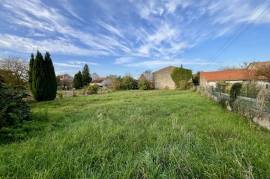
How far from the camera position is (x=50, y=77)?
17.5m

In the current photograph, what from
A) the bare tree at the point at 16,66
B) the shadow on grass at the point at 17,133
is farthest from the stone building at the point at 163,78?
the shadow on grass at the point at 17,133

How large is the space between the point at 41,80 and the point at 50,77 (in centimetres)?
90

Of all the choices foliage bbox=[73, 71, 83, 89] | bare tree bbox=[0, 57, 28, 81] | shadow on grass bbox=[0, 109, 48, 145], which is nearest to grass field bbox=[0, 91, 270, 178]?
shadow on grass bbox=[0, 109, 48, 145]

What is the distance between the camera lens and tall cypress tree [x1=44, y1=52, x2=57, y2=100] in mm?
17161

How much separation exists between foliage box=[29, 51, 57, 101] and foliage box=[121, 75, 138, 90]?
2209 cm

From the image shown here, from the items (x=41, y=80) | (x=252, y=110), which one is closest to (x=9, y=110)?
(x=252, y=110)

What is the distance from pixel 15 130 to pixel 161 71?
42754mm

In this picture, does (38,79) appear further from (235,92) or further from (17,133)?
(235,92)

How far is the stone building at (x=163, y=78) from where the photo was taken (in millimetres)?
43656

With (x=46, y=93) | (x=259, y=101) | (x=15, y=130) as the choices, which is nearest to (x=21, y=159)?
(x=15, y=130)

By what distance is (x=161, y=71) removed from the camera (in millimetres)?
46438

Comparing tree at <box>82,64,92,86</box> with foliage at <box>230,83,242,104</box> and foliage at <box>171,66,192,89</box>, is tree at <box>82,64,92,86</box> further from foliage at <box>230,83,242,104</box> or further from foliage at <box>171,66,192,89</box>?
foliage at <box>230,83,242,104</box>

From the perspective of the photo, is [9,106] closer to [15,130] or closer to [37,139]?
[15,130]

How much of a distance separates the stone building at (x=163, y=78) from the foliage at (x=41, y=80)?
94.7 ft
